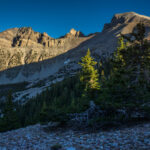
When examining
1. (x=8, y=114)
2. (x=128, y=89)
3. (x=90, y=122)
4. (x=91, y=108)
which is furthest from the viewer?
(x=8, y=114)

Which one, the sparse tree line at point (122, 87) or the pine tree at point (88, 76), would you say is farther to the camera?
the pine tree at point (88, 76)

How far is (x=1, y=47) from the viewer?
194m

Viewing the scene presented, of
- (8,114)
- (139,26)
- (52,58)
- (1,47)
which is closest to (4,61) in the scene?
(1,47)

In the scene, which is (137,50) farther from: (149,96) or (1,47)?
(1,47)

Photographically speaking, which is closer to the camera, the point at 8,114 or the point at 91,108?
the point at 91,108

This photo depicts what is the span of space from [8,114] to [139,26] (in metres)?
27.2

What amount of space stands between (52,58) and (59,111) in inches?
7217

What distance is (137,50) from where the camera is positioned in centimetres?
1692

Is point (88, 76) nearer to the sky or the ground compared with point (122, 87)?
nearer to the sky

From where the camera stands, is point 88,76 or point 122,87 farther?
point 88,76

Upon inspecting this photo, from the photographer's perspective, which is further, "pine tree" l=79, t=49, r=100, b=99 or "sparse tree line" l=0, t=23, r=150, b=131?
"pine tree" l=79, t=49, r=100, b=99

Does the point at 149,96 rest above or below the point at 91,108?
above

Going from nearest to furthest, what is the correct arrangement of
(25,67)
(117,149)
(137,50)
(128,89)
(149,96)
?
1. (117,149)
2. (149,96)
3. (128,89)
4. (137,50)
5. (25,67)

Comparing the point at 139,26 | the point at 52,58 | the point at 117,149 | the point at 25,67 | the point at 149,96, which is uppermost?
the point at 52,58
